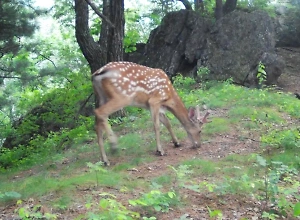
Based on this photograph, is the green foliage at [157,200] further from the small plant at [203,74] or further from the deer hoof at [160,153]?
the small plant at [203,74]

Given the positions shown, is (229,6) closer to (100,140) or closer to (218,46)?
(218,46)

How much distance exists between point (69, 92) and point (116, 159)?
21.0ft

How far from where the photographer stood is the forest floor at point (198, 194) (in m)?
5.49

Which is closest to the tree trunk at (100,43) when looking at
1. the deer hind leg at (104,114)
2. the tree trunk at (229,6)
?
the deer hind leg at (104,114)

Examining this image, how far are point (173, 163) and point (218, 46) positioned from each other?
8.89m

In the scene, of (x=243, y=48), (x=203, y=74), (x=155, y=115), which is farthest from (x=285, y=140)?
(x=243, y=48)

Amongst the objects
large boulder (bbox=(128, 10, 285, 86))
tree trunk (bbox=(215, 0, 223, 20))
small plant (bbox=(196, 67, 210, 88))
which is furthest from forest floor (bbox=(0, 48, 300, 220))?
tree trunk (bbox=(215, 0, 223, 20))

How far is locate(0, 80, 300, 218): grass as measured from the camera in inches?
238

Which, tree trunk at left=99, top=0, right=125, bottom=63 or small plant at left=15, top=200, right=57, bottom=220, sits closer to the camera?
small plant at left=15, top=200, right=57, bottom=220

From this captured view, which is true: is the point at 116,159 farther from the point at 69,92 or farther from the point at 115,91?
the point at 69,92

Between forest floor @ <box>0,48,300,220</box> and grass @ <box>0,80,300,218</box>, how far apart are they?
5 centimetres

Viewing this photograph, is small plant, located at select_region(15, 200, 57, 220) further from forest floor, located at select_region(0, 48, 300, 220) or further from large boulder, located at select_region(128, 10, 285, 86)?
large boulder, located at select_region(128, 10, 285, 86)

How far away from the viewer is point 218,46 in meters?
16.0

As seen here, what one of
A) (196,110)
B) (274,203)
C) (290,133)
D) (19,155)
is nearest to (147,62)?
(19,155)
